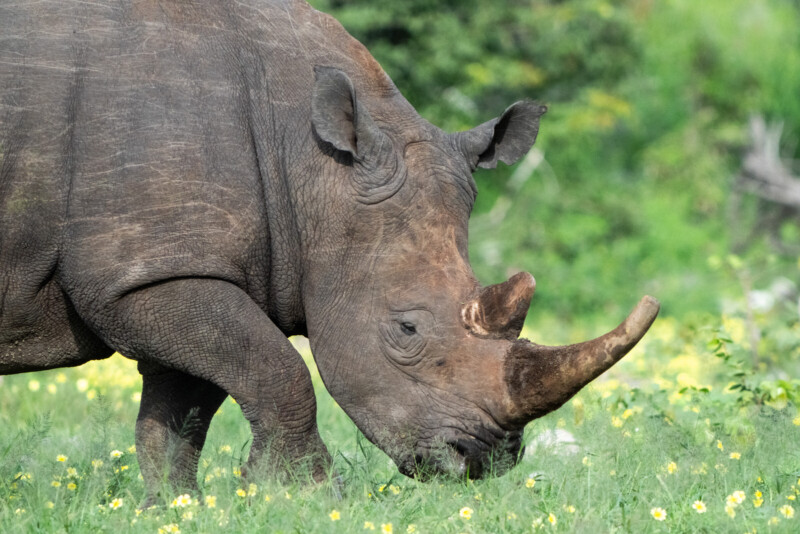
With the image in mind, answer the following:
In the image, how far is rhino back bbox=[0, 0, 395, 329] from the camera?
4.43 m

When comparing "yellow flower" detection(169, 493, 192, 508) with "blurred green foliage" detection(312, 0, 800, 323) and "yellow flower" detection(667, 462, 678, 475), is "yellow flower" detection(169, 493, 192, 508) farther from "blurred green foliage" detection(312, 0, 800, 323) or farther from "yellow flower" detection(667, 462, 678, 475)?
"blurred green foliage" detection(312, 0, 800, 323)

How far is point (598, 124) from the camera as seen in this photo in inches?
711

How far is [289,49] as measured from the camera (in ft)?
16.3

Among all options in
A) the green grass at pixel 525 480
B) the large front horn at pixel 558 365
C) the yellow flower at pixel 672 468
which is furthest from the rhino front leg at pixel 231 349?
the yellow flower at pixel 672 468

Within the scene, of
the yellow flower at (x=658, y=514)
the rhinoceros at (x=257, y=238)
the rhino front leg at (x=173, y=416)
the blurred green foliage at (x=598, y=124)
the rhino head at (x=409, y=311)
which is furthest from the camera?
the blurred green foliage at (x=598, y=124)

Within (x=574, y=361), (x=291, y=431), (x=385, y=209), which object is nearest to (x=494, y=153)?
(x=385, y=209)

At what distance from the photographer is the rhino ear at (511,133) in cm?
525

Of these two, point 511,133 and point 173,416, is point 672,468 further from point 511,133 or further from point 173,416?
point 173,416

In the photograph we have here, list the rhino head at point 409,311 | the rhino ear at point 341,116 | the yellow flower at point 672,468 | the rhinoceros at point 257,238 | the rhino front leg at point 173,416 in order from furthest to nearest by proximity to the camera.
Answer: the rhino front leg at point 173,416 → the yellow flower at point 672,468 → the rhino ear at point 341,116 → the rhino head at point 409,311 → the rhinoceros at point 257,238

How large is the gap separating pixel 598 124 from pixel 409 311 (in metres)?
13.8

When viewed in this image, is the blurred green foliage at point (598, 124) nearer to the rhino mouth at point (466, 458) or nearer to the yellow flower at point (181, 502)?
the rhino mouth at point (466, 458)

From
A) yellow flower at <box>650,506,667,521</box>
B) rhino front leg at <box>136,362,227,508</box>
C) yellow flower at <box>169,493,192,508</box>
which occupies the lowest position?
rhino front leg at <box>136,362,227,508</box>

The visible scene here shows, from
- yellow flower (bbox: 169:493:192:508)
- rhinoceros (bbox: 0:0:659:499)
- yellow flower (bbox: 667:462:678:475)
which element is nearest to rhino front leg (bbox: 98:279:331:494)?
rhinoceros (bbox: 0:0:659:499)

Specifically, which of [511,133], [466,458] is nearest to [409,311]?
[466,458]
